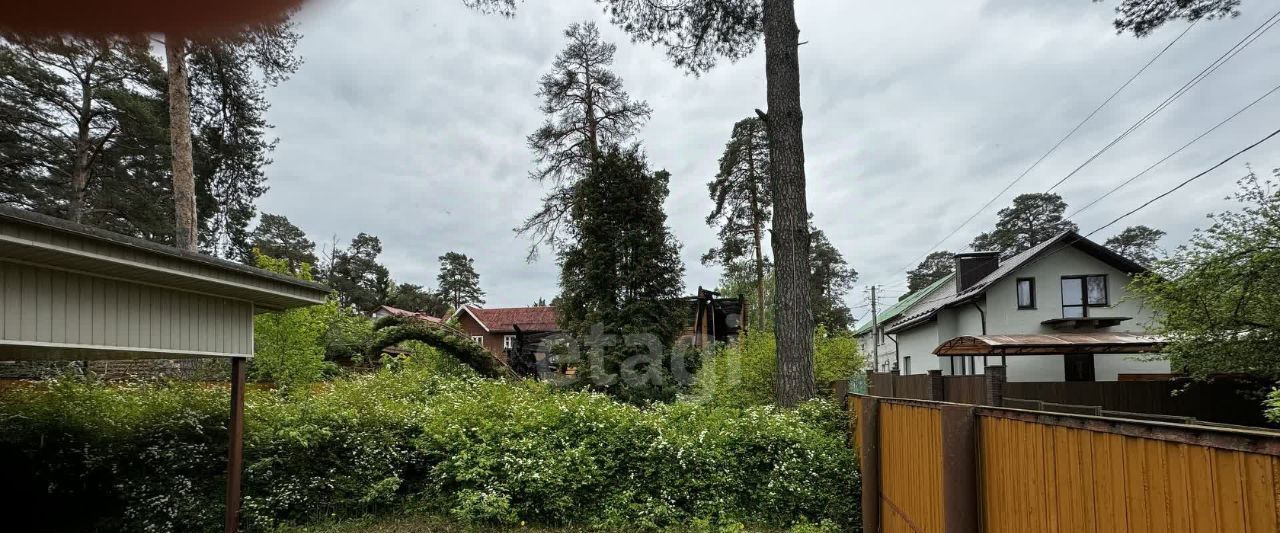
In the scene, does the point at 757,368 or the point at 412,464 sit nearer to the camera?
the point at 412,464

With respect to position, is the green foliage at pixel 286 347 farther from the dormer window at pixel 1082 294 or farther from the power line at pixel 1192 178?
the dormer window at pixel 1082 294

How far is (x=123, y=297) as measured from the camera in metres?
4.80

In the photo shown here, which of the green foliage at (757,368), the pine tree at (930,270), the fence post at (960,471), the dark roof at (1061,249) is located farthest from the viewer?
the pine tree at (930,270)

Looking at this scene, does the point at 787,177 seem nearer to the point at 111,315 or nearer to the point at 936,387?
the point at 936,387

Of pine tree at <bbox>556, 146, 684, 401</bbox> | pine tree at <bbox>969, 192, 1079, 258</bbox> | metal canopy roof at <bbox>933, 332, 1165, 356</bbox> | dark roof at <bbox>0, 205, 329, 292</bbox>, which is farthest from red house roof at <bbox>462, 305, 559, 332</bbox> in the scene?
dark roof at <bbox>0, 205, 329, 292</bbox>

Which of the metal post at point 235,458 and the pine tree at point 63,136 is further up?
the pine tree at point 63,136

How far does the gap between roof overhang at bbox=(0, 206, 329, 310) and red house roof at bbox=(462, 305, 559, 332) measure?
114 feet

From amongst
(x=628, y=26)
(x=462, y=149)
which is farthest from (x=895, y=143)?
(x=462, y=149)

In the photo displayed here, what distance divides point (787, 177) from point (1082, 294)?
→ 1518 centimetres

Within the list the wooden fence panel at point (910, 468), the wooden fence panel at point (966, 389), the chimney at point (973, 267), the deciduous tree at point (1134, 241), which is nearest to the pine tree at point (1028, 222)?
the deciduous tree at point (1134, 241)

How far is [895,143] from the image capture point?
16859 millimetres

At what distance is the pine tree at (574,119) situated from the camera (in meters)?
18.2

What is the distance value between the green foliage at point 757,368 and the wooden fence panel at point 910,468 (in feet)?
14.0

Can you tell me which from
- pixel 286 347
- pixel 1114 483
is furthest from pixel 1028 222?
pixel 1114 483
